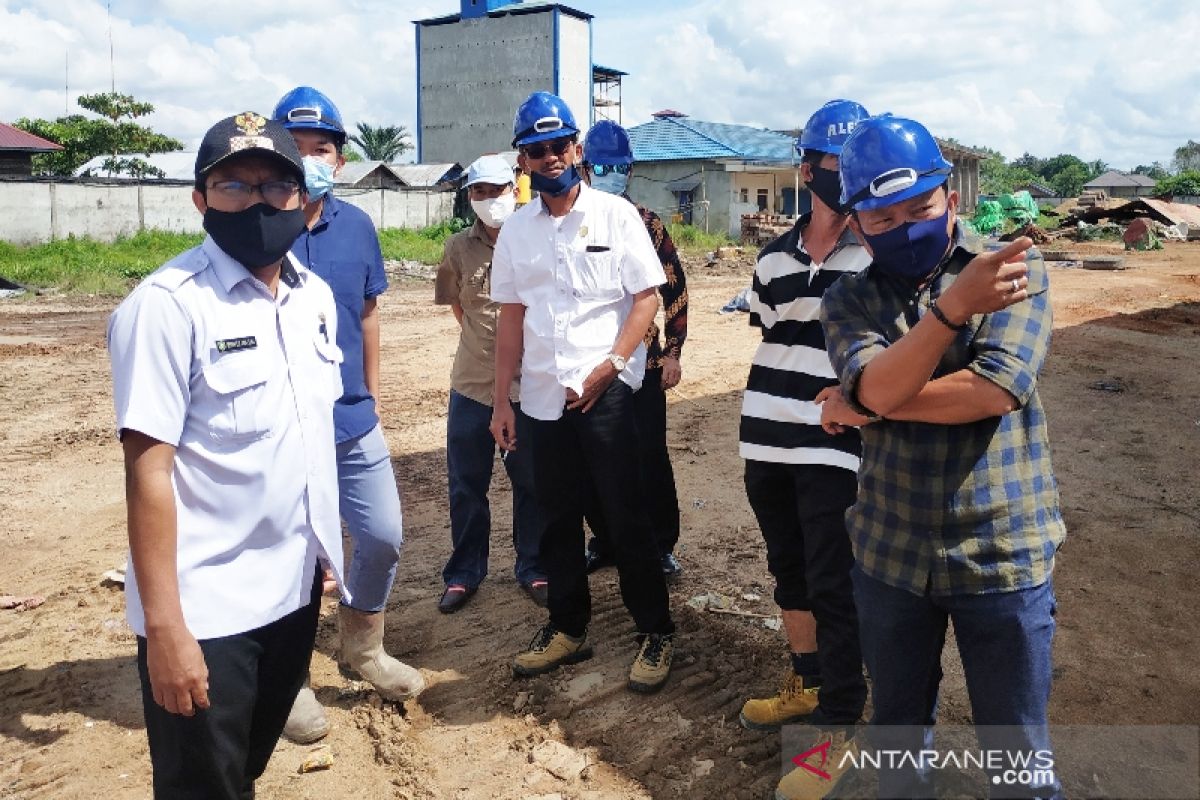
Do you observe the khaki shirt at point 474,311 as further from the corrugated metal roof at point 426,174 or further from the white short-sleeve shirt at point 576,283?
the corrugated metal roof at point 426,174

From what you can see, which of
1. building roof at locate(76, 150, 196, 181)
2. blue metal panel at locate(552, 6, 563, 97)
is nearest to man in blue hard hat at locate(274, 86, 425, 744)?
building roof at locate(76, 150, 196, 181)

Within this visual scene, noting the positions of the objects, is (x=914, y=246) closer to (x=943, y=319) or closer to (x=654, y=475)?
(x=943, y=319)

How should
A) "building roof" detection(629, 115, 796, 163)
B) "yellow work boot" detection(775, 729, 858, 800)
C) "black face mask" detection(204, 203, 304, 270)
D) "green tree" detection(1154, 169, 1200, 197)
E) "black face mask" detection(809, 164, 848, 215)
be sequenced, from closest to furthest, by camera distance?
"black face mask" detection(204, 203, 304, 270)
"yellow work boot" detection(775, 729, 858, 800)
"black face mask" detection(809, 164, 848, 215)
"building roof" detection(629, 115, 796, 163)
"green tree" detection(1154, 169, 1200, 197)

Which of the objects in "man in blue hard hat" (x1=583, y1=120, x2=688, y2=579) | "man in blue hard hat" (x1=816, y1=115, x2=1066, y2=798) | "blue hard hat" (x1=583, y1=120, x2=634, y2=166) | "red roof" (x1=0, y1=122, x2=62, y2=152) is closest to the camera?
"man in blue hard hat" (x1=816, y1=115, x2=1066, y2=798)

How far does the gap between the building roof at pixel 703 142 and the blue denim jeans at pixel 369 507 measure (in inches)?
1317

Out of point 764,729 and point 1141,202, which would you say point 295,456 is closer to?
point 764,729

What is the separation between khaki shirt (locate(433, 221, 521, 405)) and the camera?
4.99 meters

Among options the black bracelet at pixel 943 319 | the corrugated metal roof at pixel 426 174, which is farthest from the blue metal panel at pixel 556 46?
the black bracelet at pixel 943 319

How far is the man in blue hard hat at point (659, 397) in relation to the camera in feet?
16.1

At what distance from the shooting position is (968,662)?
2395 mm

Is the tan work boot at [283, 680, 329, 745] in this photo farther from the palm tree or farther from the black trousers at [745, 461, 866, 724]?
the palm tree

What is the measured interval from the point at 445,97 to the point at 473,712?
44077 millimetres

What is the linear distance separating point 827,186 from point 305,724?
2.74 meters

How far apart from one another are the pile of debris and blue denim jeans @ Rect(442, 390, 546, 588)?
90.0 feet
